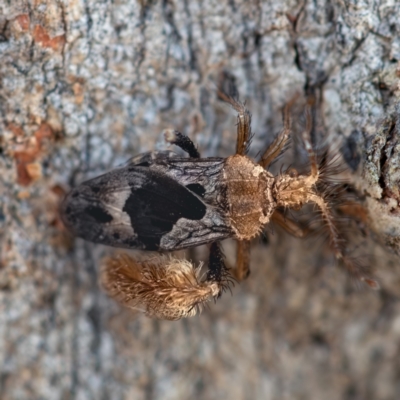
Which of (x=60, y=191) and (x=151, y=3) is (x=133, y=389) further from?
(x=151, y=3)

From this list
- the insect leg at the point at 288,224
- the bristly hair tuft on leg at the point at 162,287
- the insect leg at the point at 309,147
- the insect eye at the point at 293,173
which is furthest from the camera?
the insect leg at the point at 288,224

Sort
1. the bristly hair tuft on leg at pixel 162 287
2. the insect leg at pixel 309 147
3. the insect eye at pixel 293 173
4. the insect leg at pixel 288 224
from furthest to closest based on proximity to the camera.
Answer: the insect leg at pixel 288 224 → the insect eye at pixel 293 173 → the bristly hair tuft on leg at pixel 162 287 → the insect leg at pixel 309 147

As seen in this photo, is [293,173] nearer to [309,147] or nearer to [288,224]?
[309,147]

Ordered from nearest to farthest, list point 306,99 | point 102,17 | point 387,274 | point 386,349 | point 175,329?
point 102,17 < point 306,99 < point 387,274 < point 175,329 < point 386,349

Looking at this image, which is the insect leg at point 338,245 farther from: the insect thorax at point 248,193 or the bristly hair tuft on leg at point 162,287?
the bristly hair tuft on leg at point 162,287

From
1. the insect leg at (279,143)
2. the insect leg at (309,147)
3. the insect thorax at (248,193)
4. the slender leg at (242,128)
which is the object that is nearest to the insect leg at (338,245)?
the insect leg at (309,147)

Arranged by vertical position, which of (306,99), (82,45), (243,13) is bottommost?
(306,99)

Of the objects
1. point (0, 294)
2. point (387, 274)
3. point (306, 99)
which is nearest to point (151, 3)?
point (306, 99)
